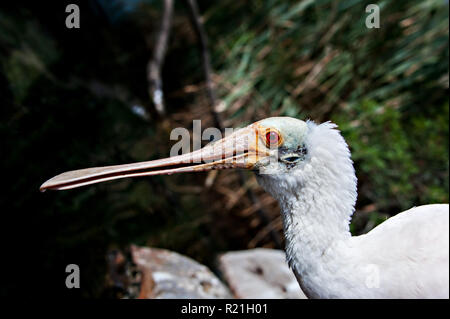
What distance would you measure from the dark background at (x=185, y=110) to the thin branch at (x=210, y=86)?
0.05m

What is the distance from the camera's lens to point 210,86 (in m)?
3.51

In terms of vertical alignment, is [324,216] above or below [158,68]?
below

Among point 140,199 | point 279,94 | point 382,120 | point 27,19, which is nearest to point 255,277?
point 140,199

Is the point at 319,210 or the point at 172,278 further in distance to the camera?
the point at 172,278

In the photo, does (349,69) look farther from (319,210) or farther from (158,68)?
(319,210)

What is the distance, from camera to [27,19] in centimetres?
323

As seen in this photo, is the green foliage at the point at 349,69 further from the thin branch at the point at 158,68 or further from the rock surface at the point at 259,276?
the rock surface at the point at 259,276

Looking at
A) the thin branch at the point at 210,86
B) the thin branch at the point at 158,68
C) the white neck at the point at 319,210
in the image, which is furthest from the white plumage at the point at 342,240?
the thin branch at the point at 158,68

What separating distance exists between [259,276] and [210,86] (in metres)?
1.67

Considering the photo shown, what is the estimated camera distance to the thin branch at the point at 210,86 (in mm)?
3232

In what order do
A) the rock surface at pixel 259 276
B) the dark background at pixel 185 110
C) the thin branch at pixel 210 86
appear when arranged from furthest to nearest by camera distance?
the thin branch at pixel 210 86 < the dark background at pixel 185 110 < the rock surface at pixel 259 276

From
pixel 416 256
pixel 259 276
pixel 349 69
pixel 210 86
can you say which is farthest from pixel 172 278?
pixel 349 69

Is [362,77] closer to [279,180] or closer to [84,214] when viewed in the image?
[84,214]
